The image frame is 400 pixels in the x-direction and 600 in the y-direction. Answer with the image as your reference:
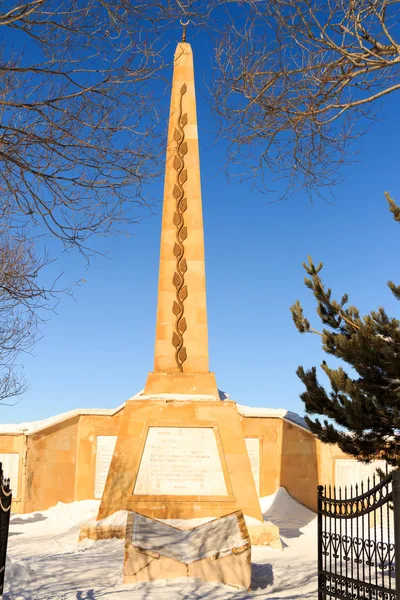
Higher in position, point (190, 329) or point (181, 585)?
point (190, 329)

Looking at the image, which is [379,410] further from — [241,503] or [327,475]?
[327,475]

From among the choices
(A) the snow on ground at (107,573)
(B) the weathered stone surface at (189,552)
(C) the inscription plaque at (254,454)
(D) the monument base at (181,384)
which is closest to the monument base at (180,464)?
(D) the monument base at (181,384)

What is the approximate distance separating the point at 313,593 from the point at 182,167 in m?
8.83

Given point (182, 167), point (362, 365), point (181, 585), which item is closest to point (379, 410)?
point (362, 365)

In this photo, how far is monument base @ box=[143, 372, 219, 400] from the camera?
12008mm

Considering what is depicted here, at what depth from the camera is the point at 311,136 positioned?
20.9 feet

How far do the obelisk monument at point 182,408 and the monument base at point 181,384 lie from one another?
0.07 feet

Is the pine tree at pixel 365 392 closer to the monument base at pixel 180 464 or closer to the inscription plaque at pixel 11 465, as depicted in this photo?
the monument base at pixel 180 464

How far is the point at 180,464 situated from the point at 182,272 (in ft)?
13.2

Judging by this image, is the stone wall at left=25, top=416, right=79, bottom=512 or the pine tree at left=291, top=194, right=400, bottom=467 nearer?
the pine tree at left=291, top=194, right=400, bottom=467

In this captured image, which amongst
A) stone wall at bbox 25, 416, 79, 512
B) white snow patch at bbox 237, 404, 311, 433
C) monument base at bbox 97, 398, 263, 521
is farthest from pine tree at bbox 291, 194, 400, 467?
A: stone wall at bbox 25, 416, 79, 512

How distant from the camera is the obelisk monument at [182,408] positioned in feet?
34.7

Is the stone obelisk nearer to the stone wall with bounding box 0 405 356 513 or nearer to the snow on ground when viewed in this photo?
the snow on ground

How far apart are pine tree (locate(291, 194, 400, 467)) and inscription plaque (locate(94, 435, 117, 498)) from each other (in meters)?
8.29
